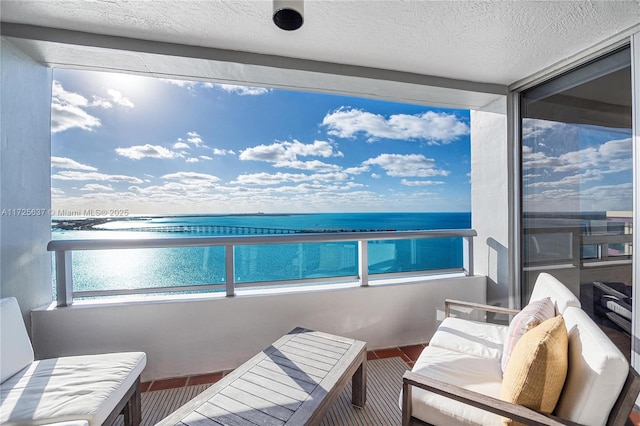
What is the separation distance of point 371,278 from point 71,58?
3.13 m

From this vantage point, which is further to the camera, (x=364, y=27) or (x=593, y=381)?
(x=364, y=27)

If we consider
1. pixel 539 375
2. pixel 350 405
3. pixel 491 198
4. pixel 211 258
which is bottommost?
pixel 350 405

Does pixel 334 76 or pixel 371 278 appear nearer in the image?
pixel 334 76

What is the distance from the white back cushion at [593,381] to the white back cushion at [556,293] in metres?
0.44

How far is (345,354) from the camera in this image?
176 cm

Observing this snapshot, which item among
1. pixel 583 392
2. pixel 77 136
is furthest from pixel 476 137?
pixel 77 136

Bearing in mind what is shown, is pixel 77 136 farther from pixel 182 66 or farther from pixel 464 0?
pixel 464 0

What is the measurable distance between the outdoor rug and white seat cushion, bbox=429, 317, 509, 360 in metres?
0.52

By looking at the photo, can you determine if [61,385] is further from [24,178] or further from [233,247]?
[24,178]

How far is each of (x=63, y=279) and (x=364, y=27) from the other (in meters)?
2.97

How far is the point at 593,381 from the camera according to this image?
101 centimetres

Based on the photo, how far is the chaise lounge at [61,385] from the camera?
1208 millimetres

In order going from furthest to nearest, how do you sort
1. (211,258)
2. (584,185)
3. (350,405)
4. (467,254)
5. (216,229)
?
(467,254), (216,229), (211,258), (584,185), (350,405)

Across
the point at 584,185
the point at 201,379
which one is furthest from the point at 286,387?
the point at 584,185
